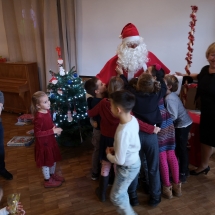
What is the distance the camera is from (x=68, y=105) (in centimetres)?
276

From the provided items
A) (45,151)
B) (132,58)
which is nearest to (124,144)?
(45,151)

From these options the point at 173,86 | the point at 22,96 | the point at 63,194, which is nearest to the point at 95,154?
the point at 63,194

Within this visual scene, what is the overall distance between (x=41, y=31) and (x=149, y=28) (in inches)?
87.4

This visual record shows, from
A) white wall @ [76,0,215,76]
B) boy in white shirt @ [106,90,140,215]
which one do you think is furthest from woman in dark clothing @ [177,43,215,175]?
white wall @ [76,0,215,76]

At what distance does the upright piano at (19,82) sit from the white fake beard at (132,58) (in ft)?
8.60

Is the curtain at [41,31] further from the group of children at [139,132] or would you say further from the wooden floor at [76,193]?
the group of children at [139,132]

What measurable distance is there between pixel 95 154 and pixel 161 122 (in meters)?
0.84

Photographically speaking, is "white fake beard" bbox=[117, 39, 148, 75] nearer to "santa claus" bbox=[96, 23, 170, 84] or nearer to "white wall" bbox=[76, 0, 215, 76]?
"santa claus" bbox=[96, 23, 170, 84]

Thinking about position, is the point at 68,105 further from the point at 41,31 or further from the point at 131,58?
the point at 41,31

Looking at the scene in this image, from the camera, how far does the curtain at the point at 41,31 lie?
12.9 feet

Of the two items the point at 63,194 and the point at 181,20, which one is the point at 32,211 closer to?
the point at 63,194

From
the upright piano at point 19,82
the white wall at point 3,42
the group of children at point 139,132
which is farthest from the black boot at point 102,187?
the white wall at point 3,42

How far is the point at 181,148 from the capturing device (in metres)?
2.07

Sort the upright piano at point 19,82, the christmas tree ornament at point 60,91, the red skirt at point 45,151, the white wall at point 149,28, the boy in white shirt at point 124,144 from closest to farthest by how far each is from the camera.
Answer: the boy in white shirt at point 124,144 < the red skirt at point 45,151 < the christmas tree ornament at point 60,91 < the white wall at point 149,28 < the upright piano at point 19,82
